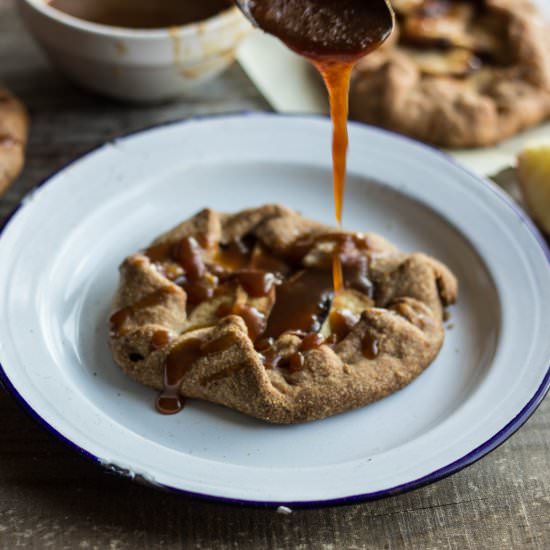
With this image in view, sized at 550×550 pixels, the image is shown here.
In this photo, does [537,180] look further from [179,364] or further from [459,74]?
[179,364]

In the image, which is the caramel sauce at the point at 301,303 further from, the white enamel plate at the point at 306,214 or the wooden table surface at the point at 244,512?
the wooden table surface at the point at 244,512

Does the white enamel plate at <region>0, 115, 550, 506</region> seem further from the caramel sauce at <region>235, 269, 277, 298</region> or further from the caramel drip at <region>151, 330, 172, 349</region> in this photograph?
the caramel sauce at <region>235, 269, 277, 298</region>

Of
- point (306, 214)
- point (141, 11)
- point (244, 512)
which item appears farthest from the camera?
point (141, 11)

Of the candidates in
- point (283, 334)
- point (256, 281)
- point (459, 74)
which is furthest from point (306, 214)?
point (459, 74)

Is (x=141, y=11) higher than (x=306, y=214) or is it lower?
higher

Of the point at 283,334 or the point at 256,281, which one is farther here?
the point at 256,281

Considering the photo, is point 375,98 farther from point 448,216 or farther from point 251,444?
point 251,444

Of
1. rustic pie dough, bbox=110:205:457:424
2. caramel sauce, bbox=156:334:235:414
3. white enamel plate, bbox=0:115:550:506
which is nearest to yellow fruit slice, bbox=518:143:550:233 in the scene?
white enamel plate, bbox=0:115:550:506
